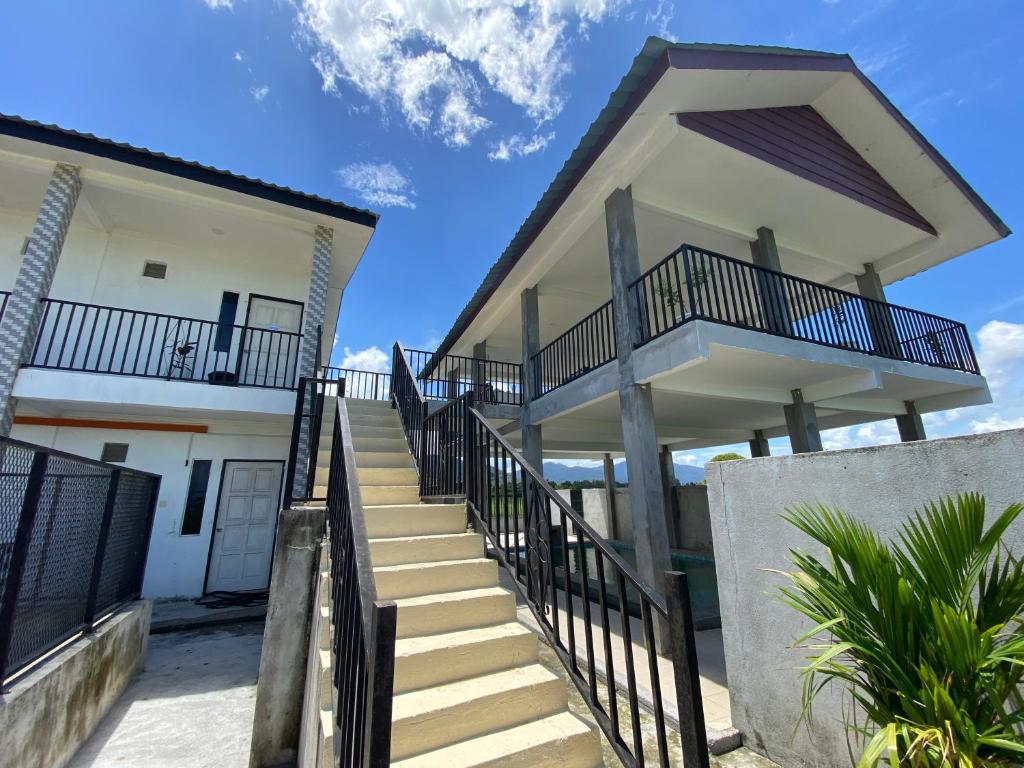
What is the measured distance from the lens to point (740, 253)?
326 inches

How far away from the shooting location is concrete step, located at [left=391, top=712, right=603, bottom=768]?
190 centimetres

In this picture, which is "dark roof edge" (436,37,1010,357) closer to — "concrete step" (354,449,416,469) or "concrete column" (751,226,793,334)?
"concrete column" (751,226,793,334)

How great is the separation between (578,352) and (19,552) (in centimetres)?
683

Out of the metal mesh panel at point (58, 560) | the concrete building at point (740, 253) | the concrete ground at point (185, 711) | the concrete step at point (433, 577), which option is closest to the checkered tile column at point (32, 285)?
the metal mesh panel at point (58, 560)

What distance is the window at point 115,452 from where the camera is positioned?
670 centimetres

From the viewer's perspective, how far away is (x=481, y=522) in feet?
11.3

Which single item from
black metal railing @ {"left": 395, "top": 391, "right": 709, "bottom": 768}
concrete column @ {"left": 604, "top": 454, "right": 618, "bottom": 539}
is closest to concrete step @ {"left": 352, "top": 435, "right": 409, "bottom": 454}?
black metal railing @ {"left": 395, "top": 391, "right": 709, "bottom": 768}

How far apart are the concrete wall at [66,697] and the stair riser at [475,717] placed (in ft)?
7.52

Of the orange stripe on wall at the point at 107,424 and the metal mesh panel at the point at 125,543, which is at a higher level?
the orange stripe on wall at the point at 107,424

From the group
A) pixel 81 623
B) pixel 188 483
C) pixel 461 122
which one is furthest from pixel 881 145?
pixel 188 483

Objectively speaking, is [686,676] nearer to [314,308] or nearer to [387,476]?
[387,476]

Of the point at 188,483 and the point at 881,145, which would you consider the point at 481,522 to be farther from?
the point at 881,145

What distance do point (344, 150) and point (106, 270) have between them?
15.8ft

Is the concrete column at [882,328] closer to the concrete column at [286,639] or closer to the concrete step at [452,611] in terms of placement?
the concrete step at [452,611]
